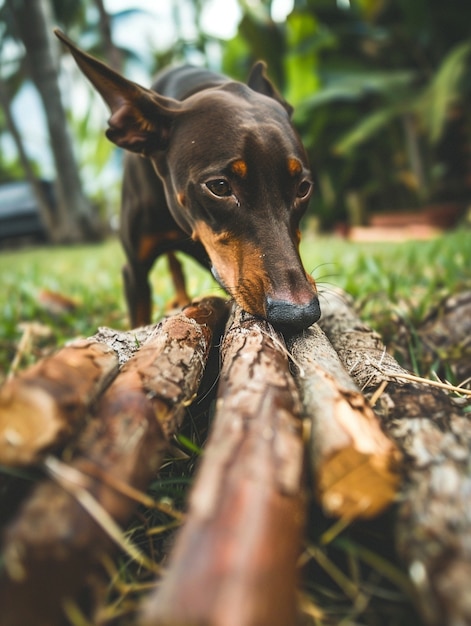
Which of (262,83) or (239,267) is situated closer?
(239,267)

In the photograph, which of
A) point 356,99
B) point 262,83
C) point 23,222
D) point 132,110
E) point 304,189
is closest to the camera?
point 304,189

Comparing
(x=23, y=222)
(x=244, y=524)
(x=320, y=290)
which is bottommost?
(x=23, y=222)

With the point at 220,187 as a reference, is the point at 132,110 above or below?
above

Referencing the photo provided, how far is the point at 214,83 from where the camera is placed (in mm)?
2947

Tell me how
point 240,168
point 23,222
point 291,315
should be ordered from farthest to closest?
1. point 23,222
2. point 240,168
3. point 291,315

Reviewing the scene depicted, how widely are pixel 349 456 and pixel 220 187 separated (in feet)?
4.72

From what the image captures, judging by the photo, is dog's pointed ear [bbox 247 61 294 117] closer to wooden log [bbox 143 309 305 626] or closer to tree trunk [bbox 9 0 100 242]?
wooden log [bbox 143 309 305 626]

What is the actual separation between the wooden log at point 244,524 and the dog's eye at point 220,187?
1.14m

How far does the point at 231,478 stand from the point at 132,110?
2.07 meters

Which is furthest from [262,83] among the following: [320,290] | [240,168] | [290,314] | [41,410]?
[41,410]

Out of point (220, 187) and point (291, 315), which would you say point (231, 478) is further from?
point (220, 187)

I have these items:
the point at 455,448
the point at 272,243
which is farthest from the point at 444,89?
the point at 455,448

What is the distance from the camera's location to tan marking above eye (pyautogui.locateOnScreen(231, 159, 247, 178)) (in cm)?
213

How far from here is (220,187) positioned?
7.14 ft
